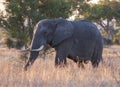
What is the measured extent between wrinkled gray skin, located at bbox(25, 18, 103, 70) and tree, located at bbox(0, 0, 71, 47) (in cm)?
360

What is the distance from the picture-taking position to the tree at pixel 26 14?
20578 millimetres

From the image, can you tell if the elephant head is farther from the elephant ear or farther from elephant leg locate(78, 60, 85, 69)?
elephant leg locate(78, 60, 85, 69)

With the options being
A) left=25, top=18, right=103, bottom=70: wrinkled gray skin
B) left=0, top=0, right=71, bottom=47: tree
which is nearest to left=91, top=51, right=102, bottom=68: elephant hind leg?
left=25, top=18, right=103, bottom=70: wrinkled gray skin

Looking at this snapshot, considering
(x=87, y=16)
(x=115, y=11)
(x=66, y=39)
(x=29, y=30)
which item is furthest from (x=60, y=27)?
(x=115, y=11)

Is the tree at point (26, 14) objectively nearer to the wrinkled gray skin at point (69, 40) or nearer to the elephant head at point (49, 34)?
the wrinkled gray skin at point (69, 40)

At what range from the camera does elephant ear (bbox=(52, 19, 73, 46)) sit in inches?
629

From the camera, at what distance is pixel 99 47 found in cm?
1770

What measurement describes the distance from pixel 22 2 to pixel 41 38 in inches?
225

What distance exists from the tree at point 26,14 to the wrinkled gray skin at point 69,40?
3604 mm

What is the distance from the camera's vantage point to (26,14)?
20.7m

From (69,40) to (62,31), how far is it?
39 centimetres

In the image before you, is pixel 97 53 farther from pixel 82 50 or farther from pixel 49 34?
pixel 49 34

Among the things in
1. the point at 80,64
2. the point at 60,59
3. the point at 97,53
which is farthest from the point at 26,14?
the point at 80,64

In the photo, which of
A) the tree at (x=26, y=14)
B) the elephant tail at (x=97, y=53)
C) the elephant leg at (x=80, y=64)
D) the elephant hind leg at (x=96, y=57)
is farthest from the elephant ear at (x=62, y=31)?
the tree at (x=26, y=14)
